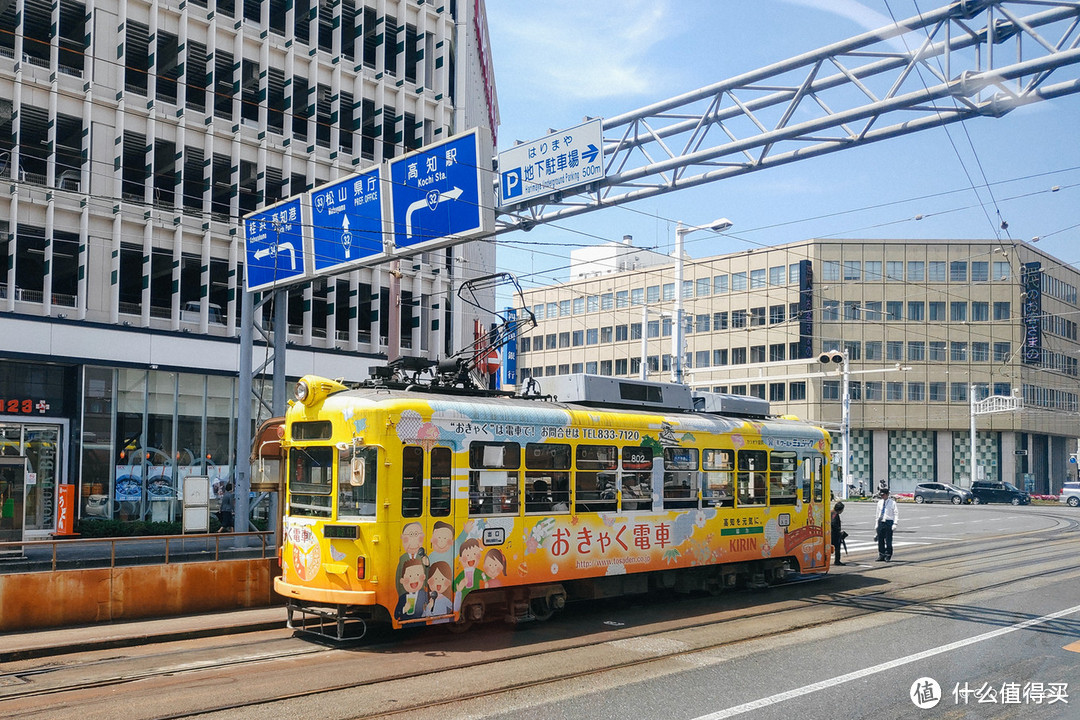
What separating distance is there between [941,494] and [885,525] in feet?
128

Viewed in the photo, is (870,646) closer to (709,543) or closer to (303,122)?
(709,543)

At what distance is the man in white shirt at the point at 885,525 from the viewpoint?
2100cm

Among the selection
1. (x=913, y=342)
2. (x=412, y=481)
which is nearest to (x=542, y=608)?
(x=412, y=481)

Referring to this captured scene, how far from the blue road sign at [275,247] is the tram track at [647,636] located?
8701 mm

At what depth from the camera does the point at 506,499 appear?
12.1 meters

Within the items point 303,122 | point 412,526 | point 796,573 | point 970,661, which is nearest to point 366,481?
point 412,526

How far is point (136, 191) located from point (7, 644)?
717 inches

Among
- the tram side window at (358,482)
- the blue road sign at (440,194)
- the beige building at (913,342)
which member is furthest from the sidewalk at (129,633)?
the beige building at (913,342)

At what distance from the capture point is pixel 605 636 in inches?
464

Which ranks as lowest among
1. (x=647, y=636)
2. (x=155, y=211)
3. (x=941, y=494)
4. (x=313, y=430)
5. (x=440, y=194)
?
(x=941, y=494)

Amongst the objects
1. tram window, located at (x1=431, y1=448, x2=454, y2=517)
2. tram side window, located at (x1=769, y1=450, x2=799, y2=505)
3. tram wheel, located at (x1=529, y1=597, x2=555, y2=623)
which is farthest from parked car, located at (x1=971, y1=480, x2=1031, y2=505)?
tram window, located at (x1=431, y1=448, x2=454, y2=517)

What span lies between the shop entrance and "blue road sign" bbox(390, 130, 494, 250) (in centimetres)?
1338

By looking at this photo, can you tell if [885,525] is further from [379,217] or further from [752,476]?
[379,217]

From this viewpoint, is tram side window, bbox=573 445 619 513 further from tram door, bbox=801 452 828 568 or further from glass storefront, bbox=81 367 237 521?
glass storefront, bbox=81 367 237 521
